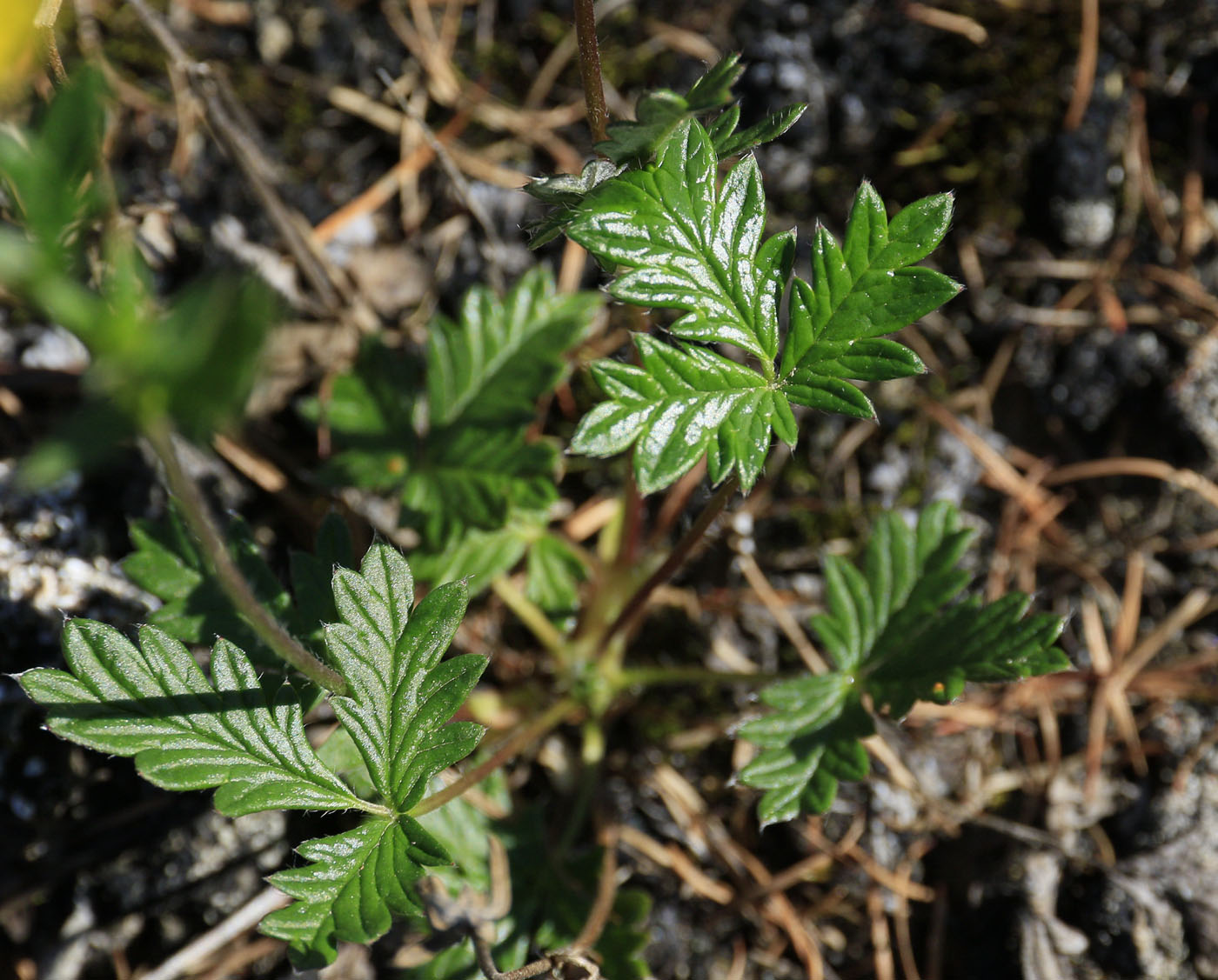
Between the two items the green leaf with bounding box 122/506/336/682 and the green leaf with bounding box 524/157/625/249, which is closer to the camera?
the green leaf with bounding box 524/157/625/249

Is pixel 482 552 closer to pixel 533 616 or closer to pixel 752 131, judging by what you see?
pixel 533 616

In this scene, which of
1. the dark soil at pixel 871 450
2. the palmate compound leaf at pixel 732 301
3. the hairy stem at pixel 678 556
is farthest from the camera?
the dark soil at pixel 871 450

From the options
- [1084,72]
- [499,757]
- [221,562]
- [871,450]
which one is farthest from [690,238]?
[1084,72]

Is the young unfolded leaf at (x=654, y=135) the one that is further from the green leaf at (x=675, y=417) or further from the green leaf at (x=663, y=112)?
the green leaf at (x=675, y=417)

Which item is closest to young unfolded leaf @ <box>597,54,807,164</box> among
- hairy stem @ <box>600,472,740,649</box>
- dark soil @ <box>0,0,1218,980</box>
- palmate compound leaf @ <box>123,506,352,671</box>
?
hairy stem @ <box>600,472,740,649</box>

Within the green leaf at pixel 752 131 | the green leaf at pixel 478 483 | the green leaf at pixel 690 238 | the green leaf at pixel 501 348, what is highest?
the green leaf at pixel 752 131

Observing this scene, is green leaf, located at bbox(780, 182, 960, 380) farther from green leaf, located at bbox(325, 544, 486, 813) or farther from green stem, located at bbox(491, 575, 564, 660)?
green stem, located at bbox(491, 575, 564, 660)

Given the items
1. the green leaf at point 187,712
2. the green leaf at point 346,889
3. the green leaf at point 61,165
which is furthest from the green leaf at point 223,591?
the green leaf at point 61,165
